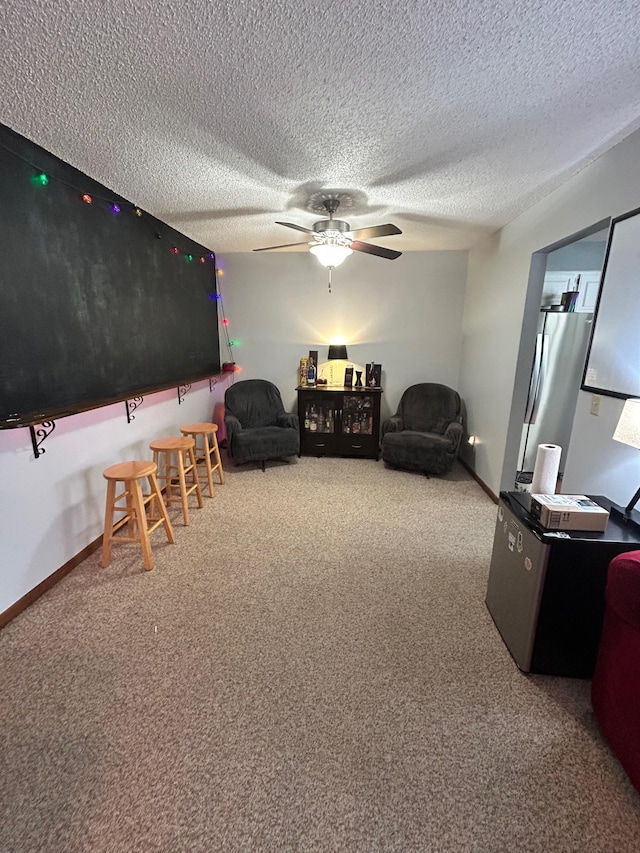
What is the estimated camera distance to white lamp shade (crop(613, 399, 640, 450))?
1513 millimetres

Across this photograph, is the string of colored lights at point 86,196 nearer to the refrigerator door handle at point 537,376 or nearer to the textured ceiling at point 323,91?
the textured ceiling at point 323,91

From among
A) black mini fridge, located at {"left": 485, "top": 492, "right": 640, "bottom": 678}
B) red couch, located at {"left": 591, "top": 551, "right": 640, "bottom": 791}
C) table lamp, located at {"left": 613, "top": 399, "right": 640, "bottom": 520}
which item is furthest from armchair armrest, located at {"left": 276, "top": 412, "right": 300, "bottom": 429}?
red couch, located at {"left": 591, "top": 551, "right": 640, "bottom": 791}

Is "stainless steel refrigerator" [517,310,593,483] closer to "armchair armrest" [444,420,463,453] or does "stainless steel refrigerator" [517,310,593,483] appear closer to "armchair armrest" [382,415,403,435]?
"armchair armrest" [444,420,463,453]

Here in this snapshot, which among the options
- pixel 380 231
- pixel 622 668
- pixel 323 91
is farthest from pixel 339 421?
pixel 622 668

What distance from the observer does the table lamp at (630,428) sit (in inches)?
59.6

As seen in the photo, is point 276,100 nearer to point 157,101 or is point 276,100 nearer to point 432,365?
point 157,101

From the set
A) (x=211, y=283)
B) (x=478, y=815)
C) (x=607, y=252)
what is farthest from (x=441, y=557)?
(x=211, y=283)

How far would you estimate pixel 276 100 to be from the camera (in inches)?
60.4

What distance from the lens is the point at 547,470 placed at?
1712mm

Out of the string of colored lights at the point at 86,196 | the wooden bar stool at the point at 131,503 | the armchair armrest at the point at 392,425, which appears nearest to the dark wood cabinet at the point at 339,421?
the armchair armrest at the point at 392,425

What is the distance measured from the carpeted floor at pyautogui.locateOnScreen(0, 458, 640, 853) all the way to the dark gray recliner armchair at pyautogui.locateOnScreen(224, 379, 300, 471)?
1.57m

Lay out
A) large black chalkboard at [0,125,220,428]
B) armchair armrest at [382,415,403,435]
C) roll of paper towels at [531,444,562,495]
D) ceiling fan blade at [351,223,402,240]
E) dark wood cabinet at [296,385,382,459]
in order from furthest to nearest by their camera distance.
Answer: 1. dark wood cabinet at [296,385,382,459]
2. armchair armrest at [382,415,403,435]
3. ceiling fan blade at [351,223,402,240]
4. large black chalkboard at [0,125,220,428]
5. roll of paper towels at [531,444,562,495]

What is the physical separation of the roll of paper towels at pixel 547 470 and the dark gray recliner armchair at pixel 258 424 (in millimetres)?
2631

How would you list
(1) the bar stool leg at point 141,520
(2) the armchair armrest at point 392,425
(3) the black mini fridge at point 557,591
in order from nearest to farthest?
1. (3) the black mini fridge at point 557,591
2. (1) the bar stool leg at point 141,520
3. (2) the armchair armrest at point 392,425
